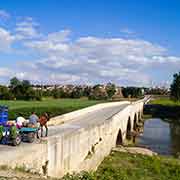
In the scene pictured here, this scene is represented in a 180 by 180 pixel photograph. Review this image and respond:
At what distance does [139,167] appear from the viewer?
3077 centimetres

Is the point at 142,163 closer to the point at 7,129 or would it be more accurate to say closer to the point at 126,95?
the point at 7,129

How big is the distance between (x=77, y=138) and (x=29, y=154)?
7860mm

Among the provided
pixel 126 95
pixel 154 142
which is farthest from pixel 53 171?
pixel 126 95

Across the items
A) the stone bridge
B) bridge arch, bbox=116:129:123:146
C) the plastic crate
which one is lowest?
bridge arch, bbox=116:129:123:146

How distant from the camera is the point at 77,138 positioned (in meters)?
22.2

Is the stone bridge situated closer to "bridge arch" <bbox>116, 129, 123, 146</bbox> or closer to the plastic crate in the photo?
the plastic crate

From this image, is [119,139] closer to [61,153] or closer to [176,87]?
[61,153]

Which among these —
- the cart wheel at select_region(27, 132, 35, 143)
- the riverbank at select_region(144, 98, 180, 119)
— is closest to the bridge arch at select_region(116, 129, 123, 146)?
the cart wheel at select_region(27, 132, 35, 143)

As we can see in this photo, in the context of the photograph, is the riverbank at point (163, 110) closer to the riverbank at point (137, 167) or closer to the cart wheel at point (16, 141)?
the riverbank at point (137, 167)

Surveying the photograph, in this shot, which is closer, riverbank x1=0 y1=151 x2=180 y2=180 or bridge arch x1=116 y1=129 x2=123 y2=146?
riverbank x1=0 y1=151 x2=180 y2=180

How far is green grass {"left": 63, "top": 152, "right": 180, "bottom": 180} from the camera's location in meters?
27.6

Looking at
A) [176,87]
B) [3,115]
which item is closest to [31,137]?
[3,115]

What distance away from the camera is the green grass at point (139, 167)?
2758cm

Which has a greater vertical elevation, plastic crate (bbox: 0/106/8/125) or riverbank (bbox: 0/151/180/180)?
plastic crate (bbox: 0/106/8/125)
